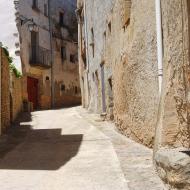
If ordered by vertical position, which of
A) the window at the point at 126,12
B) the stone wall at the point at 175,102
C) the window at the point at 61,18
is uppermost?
the window at the point at 61,18

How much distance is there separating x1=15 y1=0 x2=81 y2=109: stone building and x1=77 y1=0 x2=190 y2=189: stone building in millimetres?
9954

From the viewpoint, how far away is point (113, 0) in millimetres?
11516

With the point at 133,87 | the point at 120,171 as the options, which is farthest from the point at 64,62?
the point at 120,171

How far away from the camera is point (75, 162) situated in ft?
23.3

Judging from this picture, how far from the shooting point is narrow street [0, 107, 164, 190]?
5.43 m

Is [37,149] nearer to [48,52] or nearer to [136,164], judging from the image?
[136,164]

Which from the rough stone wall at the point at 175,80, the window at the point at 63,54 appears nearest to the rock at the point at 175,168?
the rough stone wall at the point at 175,80

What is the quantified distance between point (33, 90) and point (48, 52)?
2963 millimetres

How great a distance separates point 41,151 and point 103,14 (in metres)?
7.17

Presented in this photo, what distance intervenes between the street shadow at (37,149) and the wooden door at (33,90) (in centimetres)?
1219

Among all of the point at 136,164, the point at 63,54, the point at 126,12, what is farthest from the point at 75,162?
the point at 63,54

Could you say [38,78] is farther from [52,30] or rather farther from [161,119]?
[161,119]

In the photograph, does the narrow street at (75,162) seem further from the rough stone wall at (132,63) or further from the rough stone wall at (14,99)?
the rough stone wall at (14,99)

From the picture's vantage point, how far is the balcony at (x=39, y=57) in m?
24.0
